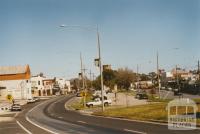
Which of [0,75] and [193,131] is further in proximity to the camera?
[0,75]

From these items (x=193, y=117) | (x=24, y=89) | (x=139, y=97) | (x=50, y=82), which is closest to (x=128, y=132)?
(x=193, y=117)

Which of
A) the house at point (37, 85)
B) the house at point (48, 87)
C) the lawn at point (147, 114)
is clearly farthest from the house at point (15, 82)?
the lawn at point (147, 114)

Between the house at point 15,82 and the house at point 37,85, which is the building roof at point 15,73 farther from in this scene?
the house at point 37,85

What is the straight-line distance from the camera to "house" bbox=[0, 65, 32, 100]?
5108 inches

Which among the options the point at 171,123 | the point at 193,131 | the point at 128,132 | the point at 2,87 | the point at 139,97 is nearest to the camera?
the point at 193,131

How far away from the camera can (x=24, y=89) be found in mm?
131000

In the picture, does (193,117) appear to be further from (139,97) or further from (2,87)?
(2,87)

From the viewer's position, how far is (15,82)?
132 meters

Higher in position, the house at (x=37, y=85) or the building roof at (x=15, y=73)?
the building roof at (x=15, y=73)

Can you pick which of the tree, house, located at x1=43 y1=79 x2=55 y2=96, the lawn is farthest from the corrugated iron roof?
the lawn

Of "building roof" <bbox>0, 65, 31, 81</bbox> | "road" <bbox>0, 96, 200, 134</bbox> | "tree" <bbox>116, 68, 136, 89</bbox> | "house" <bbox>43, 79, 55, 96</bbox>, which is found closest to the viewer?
"road" <bbox>0, 96, 200, 134</bbox>

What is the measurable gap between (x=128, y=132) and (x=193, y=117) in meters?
6.78

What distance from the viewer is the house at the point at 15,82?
130 metres

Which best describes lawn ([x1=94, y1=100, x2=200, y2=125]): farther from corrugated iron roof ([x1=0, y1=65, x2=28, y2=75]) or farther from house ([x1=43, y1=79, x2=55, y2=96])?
house ([x1=43, y1=79, x2=55, y2=96])
